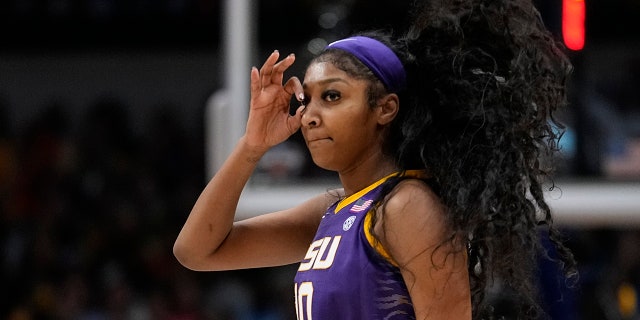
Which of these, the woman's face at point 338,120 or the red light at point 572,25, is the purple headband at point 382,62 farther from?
the red light at point 572,25

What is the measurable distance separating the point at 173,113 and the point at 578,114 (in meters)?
4.12

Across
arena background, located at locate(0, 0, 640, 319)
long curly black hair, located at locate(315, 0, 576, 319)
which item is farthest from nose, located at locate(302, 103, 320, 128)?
arena background, located at locate(0, 0, 640, 319)

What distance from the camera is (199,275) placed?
7.48 metres

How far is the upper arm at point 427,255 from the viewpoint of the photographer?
2.40 m

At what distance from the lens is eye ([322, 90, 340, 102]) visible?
103 inches

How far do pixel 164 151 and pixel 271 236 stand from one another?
5.54 m

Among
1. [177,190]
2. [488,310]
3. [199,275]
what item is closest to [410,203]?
[488,310]

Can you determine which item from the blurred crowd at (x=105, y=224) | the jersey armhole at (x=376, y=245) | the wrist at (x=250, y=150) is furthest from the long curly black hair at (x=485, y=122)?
the blurred crowd at (x=105, y=224)

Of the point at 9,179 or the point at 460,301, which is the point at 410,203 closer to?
the point at 460,301

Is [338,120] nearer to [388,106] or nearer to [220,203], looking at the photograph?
[388,106]

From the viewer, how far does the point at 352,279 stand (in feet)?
8.09

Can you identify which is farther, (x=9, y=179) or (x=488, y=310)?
(x=9, y=179)

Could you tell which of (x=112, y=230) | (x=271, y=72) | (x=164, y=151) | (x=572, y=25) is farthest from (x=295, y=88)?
(x=164, y=151)

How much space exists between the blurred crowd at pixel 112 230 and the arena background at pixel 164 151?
1 centimetres
